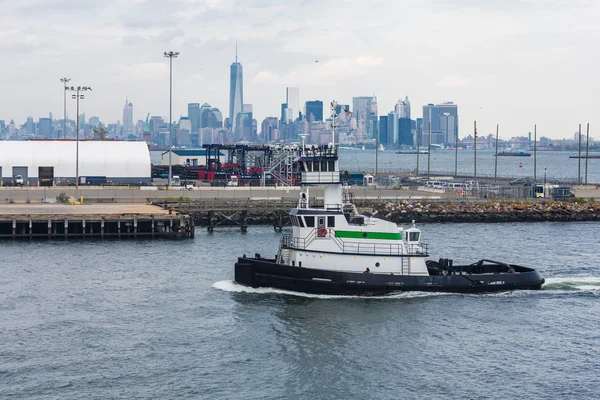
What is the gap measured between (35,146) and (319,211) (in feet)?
226

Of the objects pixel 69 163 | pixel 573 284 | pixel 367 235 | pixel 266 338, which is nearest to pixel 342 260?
pixel 367 235

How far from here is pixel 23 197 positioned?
88.7m

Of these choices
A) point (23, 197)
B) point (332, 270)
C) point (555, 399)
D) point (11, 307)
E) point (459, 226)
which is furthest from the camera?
point (23, 197)

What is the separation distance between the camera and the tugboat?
47156 millimetres

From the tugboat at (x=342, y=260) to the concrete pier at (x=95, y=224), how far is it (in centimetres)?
2262

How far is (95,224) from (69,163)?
38152 millimetres

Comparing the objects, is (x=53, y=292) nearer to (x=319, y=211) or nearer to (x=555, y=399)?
(x=319, y=211)

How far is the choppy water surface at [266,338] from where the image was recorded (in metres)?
33.2

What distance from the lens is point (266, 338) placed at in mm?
39375

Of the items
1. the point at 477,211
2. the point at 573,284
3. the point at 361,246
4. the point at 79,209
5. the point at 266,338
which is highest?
the point at 79,209

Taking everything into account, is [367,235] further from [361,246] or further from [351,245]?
[351,245]

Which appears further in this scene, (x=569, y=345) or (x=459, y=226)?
(x=459, y=226)

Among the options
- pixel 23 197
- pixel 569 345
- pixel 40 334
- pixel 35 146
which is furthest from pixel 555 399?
pixel 35 146

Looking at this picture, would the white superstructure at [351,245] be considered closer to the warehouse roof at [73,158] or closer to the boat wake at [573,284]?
the boat wake at [573,284]
